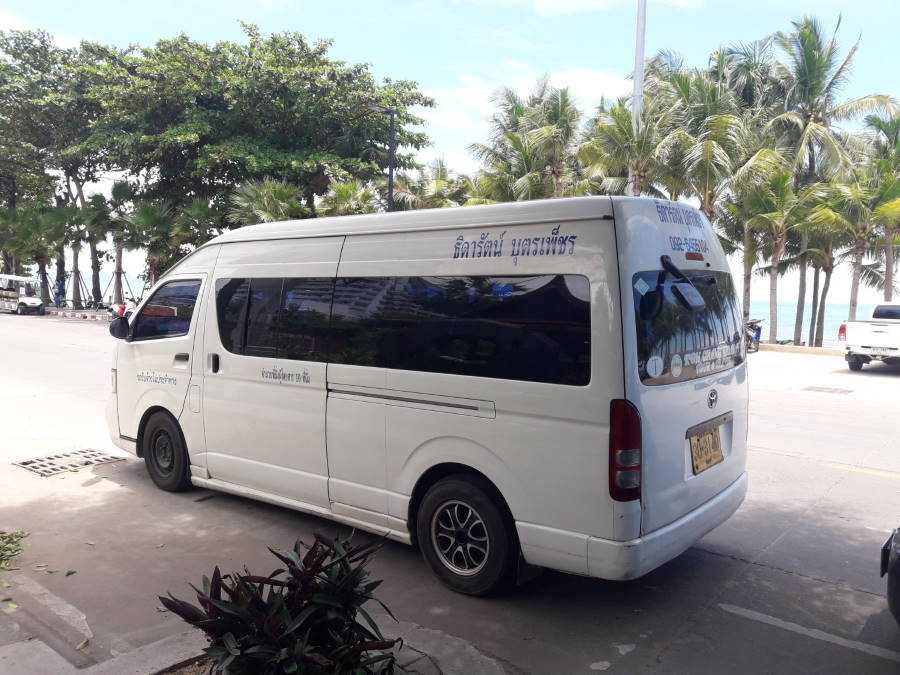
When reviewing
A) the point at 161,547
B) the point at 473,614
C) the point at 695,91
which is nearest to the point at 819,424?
the point at 473,614

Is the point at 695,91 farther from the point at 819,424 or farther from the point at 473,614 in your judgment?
the point at 473,614

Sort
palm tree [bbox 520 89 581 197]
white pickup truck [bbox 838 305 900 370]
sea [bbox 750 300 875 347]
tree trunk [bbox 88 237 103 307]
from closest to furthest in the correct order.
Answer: white pickup truck [bbox 838 305 900 370] < palm tree [bbox 520 89 581 197] < tree trunk [bbox 88 237 103 307] < sea [bbox 750 300 875 347]

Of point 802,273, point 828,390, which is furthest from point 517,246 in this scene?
point 802,273

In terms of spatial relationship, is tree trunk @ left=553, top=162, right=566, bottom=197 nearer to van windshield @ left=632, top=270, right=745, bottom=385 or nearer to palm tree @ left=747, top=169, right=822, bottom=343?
palm tree @ left=747, top=169, right=822, bottom=343

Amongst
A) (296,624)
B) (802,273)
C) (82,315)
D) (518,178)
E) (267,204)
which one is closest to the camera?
(296,624)

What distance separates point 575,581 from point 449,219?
91.2 inches

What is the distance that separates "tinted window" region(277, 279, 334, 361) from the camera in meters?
4.87

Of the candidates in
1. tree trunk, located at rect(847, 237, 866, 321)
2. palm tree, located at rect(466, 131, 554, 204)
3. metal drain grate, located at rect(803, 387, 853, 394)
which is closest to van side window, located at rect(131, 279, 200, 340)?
metal drain grate, located at rect(803, 387, 853, 394)

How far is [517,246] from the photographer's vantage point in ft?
13.0

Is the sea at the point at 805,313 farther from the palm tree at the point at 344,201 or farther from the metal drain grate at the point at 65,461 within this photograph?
the metal drain grate at the point at 65,461

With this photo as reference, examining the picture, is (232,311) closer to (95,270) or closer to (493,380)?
(493,380)

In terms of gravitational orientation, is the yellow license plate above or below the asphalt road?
above

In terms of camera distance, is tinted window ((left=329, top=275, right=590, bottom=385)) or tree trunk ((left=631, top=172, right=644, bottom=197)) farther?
tree trunk ((left=631, top=172, right=644, bottom=197))

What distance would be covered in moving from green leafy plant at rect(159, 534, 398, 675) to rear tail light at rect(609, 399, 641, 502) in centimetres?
128
